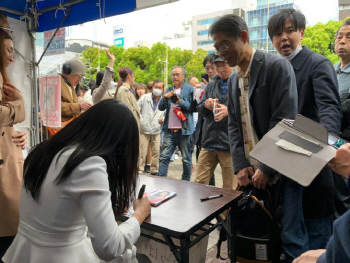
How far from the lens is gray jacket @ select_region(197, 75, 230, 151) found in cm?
317

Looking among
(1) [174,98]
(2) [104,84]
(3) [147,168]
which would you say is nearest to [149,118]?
(3) [147,168]

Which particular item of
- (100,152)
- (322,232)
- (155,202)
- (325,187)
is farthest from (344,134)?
(100,152)

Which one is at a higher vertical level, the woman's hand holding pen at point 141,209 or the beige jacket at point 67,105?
the beige jacket at point 67,105

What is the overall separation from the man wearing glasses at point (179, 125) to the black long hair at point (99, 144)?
9.80ft

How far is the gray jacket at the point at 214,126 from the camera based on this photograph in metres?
3.17

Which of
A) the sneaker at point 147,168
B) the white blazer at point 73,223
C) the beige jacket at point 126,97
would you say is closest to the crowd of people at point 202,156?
the white blazer at point 73,223

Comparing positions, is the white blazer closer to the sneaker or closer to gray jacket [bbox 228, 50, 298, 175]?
gray jacket [bbox 228, 50, 298, 175]

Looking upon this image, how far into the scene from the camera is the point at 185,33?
80188 millimetres

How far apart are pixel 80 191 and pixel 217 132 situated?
7.29ft

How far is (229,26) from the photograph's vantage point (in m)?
2.03

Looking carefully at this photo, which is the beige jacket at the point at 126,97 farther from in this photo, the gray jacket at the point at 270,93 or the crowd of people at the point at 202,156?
the gray jacket at the point at 270,93

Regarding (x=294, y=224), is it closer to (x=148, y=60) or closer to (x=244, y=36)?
(x=244, y=36)

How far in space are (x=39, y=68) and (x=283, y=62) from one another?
2571 mm

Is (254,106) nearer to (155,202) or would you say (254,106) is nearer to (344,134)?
(344,134)
